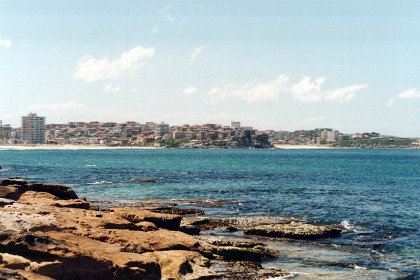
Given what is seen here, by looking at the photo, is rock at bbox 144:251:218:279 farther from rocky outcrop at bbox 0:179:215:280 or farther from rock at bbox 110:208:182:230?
rock at bbox 110:208:182:230

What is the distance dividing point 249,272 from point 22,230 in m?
11.2

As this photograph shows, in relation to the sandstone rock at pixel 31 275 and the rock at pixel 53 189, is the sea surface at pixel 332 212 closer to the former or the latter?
the sandstone rock at pixel 31 275

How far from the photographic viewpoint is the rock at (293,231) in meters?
34.8

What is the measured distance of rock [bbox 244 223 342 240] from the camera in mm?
34750

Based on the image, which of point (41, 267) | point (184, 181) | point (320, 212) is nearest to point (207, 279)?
point (41, 267)

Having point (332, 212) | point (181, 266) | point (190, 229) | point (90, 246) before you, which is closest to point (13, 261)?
point (90, 246)

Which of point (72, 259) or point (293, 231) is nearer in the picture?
point (72, 259)

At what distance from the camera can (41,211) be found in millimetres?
26312

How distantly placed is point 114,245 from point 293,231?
16.0 meters

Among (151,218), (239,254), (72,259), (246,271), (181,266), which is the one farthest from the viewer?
(151,218)

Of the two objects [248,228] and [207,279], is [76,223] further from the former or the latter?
Result: [248,228]

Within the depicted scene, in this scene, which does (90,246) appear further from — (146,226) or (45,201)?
(45,201)

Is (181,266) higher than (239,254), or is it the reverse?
(181,266)

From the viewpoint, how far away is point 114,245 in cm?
2286
